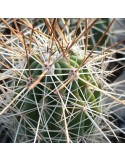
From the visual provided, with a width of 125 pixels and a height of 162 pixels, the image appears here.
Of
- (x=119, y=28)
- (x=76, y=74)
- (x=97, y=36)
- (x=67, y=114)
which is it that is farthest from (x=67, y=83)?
(x=119, y=28)

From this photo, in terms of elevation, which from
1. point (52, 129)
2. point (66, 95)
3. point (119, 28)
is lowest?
point (52, 129)

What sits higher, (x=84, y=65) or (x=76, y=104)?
(x=84, y=65)

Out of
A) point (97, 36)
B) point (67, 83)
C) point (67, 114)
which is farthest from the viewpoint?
point (97, 36)
